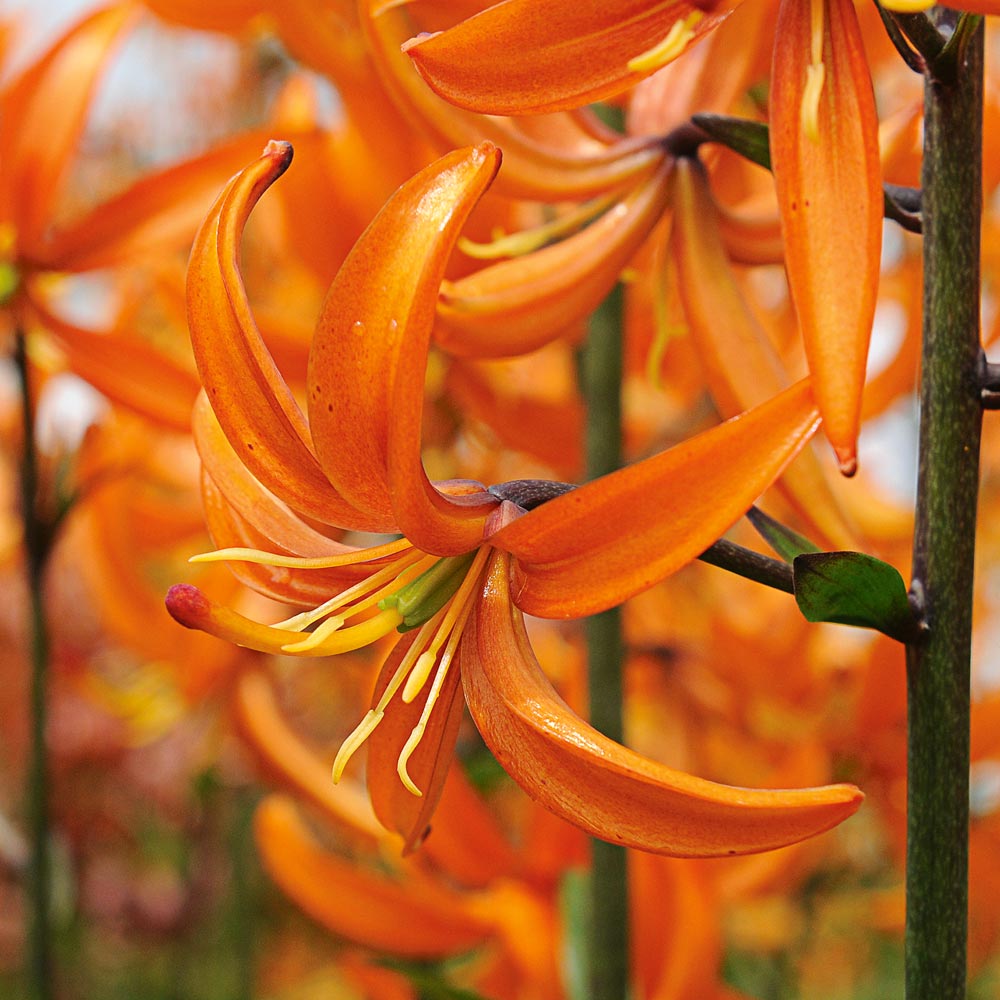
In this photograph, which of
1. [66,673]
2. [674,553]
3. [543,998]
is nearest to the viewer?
[674,553]

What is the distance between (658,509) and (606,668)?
0.47 meters

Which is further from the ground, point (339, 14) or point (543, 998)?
point (339, 14)

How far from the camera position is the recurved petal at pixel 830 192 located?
0.40 metres

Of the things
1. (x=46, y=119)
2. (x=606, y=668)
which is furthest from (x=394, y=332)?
(x=46, y=119)

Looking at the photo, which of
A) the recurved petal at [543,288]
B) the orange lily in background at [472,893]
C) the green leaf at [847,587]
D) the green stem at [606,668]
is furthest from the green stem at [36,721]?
the green leaf at [847,587]

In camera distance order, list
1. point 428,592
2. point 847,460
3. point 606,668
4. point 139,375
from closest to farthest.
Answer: point 847,460
point 428,592
point 606,668
point 139,375

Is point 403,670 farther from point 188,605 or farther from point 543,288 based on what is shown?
point 543,288

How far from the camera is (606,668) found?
85cm

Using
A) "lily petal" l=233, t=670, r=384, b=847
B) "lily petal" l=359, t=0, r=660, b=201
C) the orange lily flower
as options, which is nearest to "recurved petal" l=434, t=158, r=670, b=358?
"lily petal" l=359, t=0, r=660, b=201

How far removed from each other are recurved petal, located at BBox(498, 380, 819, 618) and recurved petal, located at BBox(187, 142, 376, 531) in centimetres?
8

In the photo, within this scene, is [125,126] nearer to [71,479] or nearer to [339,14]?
[71,479]

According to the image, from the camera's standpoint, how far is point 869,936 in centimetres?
208

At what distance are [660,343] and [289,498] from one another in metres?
0.33

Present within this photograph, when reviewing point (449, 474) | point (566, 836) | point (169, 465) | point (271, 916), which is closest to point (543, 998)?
point (566, 836)
